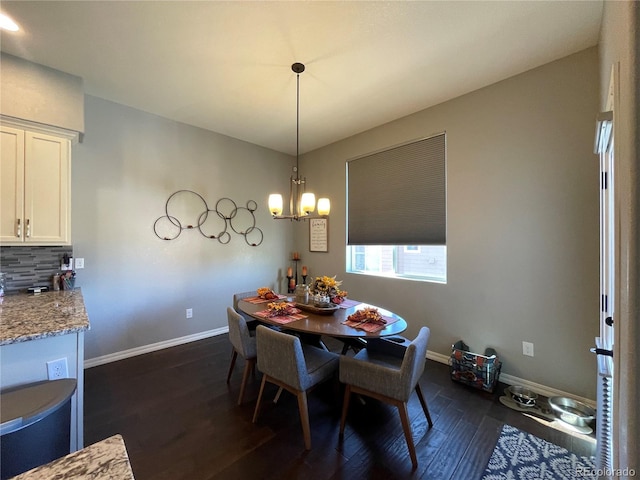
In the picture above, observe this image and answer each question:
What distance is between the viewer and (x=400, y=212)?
330 centimetres

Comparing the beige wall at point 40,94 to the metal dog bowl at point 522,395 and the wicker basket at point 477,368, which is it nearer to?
the wicker basket at point 477,368

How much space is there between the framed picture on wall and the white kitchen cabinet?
299cm

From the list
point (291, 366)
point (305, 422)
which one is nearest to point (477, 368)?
point (305, 422)

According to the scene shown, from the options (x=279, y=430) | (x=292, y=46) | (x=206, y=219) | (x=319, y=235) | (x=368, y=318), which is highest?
(x=292, y=46)

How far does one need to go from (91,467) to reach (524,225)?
305 cm

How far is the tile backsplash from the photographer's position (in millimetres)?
2338

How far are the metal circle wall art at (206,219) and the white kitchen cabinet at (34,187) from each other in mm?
1028

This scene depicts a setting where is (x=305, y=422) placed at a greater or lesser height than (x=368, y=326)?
lesser

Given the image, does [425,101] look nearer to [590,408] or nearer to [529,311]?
[529,311]

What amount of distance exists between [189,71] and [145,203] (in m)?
1.63

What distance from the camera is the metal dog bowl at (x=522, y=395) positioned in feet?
7.04

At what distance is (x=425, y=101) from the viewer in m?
2.90

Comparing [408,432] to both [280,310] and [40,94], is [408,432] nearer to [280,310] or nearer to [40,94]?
[280,310]

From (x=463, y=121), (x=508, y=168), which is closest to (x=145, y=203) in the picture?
(x=463, y=121)
